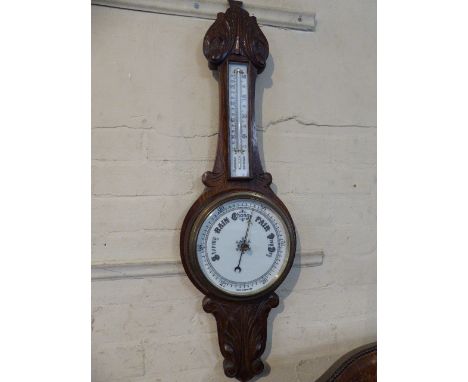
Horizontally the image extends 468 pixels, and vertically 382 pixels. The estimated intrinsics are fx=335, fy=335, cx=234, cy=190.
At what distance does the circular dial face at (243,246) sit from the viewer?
0.85 m

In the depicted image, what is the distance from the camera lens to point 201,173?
2.93ft

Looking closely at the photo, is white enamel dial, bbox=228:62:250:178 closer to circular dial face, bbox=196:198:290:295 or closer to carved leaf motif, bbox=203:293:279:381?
circular dial face, bbox=196:198:290:295

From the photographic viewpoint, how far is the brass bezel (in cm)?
83

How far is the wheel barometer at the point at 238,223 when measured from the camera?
33.5 inches

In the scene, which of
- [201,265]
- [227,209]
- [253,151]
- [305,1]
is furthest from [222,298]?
[305,1]

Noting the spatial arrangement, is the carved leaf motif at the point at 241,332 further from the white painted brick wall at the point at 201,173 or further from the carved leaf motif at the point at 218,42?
the carved leaf motif at the point at 218,42

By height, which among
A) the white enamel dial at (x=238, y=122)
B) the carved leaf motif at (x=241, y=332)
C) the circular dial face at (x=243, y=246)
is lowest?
the carved leaf motif at (x=241, y=332)

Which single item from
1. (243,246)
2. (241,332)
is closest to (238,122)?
(243,246)

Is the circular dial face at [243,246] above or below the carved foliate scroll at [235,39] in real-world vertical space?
below

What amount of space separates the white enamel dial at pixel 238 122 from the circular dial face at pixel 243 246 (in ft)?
0.29

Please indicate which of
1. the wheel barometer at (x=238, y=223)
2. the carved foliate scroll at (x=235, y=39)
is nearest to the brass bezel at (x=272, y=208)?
the wheel barometer at (x=238, y=223)

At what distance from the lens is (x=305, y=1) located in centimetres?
97

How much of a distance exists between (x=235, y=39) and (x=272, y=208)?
0.45 meters
